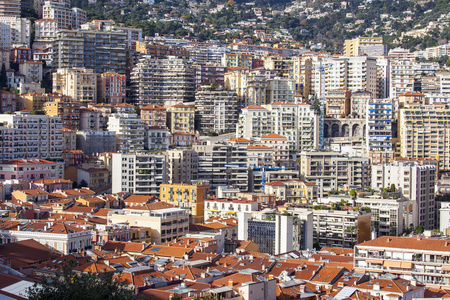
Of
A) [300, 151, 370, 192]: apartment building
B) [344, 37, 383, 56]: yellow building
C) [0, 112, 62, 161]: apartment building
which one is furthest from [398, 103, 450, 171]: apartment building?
[344, 37, 383, 56]: yellow building

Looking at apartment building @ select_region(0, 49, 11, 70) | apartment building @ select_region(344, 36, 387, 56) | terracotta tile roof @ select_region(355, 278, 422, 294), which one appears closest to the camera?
terracotta tile roof @ select_region(355, 278, 422, 294)

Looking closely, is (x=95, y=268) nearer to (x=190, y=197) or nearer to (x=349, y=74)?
(x=190, y=197)

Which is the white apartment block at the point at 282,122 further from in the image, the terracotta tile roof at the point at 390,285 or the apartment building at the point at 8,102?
the terracotta tile roof at the point at 390,285

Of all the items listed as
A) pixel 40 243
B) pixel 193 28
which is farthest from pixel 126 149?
pixel 193 28

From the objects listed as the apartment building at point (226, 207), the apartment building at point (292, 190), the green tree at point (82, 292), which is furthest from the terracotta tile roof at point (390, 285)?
the apartment building at point (292, 190)

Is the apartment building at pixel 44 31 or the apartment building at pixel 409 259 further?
the apartment building at pixel 44 31

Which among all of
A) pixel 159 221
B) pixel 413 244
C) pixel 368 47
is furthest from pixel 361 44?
pixel 413 244

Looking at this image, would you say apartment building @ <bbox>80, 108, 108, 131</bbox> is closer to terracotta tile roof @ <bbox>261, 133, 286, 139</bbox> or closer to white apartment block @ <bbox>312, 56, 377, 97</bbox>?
terracotta tile roof @ <bbox>261, 133, 286, 139</bbox>
